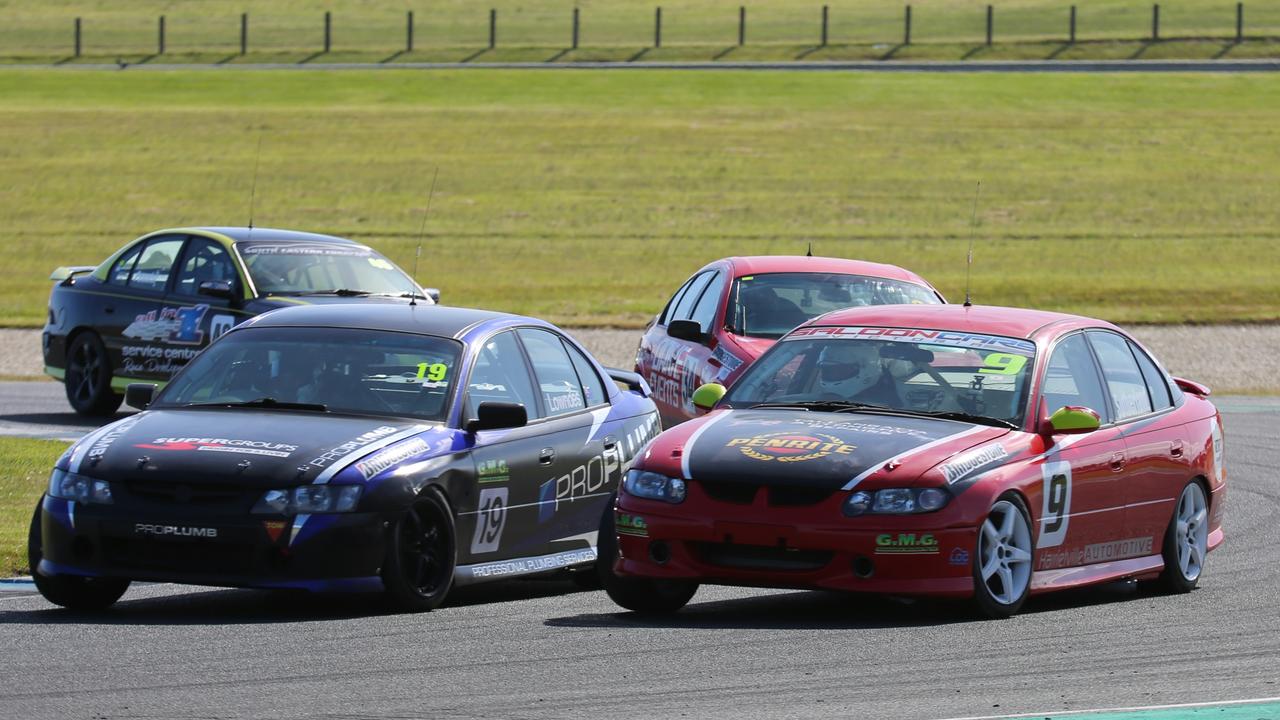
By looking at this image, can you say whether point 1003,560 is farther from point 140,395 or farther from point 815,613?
point 140,395

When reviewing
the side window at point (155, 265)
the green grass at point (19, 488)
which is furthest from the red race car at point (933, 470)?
the side window at point (155, 265)

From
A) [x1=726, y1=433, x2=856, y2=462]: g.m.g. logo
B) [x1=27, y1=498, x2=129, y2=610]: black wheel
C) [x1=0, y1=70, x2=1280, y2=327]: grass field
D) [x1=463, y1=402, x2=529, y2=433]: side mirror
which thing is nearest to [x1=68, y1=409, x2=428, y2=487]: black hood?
[x1=463, y1=402, x2=529, y2=433]: side mirror

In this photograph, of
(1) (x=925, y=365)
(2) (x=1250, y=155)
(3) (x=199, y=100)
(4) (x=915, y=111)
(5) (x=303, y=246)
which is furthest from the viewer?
(3) (x=199, y=100)

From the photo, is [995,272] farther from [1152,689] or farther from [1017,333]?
[1152,689]

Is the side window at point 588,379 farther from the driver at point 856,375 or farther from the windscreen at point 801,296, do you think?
the windscreen at point 801,296

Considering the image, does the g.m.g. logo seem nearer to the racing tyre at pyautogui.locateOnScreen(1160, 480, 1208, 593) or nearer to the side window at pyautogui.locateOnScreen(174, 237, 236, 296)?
the racing tyre at pyautogui.locateOnScreen(1160, 480, 1208, 593)

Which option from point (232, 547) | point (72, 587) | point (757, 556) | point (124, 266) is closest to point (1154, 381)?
point (757, 556)

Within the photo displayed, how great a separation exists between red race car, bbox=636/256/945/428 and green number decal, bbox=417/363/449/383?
4.77 meters

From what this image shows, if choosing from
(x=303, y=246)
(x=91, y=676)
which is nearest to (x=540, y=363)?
(x=91, y=676)

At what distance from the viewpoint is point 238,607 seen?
933cm

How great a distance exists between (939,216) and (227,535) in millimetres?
31627

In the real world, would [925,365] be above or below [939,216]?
above

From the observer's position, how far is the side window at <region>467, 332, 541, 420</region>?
996cm

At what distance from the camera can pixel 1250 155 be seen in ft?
152
